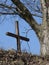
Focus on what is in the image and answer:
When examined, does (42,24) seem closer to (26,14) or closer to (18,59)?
(26,14)

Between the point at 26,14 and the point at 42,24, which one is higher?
the point at 26,14

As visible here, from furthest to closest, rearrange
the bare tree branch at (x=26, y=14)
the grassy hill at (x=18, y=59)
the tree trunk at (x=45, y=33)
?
the bare tree branch at (x=26, y=14)
the tree trunk at (x=45, y=33)
the grassy hill at (x=18, y=59)

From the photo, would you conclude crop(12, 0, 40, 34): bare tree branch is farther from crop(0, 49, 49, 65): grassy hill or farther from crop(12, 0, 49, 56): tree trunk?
crop(0, 49, 49, 65): grassy hill

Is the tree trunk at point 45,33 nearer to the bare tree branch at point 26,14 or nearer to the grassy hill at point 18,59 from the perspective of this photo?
the grassy hill at point 18,59

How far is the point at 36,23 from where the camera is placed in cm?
1078

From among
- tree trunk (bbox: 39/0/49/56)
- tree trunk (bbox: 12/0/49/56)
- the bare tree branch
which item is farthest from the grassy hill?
the bare tree branch

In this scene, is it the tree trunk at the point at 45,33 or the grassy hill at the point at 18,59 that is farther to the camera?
the tree trunk at the point at 45,33

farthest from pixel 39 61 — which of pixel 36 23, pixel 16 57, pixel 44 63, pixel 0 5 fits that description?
pixel 0 5

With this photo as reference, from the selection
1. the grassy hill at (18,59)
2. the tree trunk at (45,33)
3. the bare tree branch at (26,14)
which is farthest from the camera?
the bare tree branch at (26,14)

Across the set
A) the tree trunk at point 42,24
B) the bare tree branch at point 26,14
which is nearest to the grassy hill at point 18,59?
the tree trunk at point 42,24

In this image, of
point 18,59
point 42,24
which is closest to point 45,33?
point 42,24

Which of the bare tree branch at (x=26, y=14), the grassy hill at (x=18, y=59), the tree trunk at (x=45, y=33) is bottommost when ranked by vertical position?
the grassy hill at (x=18, y=59)

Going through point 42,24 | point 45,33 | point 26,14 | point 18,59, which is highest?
point 26,14

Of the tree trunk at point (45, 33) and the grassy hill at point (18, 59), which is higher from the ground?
the tree trunk at point (45, 33)
